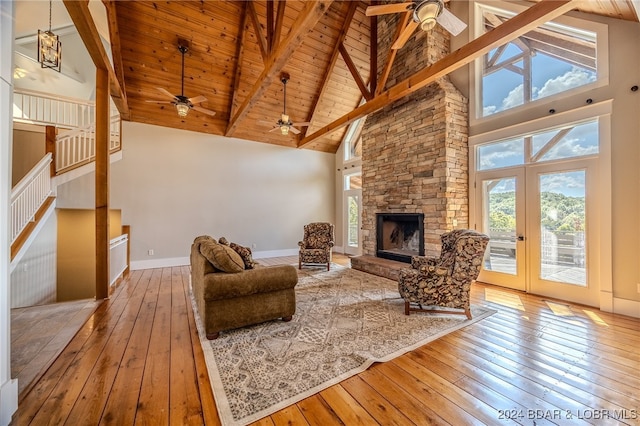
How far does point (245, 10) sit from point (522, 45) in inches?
201

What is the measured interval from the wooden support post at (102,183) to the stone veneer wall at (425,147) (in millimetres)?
5071

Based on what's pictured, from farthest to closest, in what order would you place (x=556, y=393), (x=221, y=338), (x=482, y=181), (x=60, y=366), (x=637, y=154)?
(x=482, y=181) < (x=637, y=154) < (x=221, y=338) < (x=60, y=366) < (x=556, y=393)

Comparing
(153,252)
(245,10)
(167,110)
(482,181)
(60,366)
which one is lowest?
(60,366)

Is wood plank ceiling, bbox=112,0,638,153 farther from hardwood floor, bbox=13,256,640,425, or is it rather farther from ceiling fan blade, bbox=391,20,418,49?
hardwood floor, bbox=13,256,640,425

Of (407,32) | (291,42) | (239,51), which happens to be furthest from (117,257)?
(407,32)

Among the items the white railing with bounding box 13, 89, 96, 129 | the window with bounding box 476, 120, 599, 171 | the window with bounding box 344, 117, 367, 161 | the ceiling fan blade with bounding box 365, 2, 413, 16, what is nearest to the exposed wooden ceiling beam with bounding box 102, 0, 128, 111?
the white railing with bounding box 13, 89, 96, 129

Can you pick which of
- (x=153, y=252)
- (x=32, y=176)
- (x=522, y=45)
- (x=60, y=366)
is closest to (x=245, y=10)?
(x=32, y=176)

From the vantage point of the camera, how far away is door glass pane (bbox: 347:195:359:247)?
829 centimetres

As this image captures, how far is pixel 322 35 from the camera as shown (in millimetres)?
6043

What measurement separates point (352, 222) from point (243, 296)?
6036 millimetres

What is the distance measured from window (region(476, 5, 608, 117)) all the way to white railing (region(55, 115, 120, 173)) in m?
7.26

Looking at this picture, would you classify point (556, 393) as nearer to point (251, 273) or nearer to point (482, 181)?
point (251, 273)

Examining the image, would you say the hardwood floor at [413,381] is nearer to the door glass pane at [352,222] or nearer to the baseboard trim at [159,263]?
the baseboard trim at [159,263]

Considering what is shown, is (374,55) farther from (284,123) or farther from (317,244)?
(317,244)
